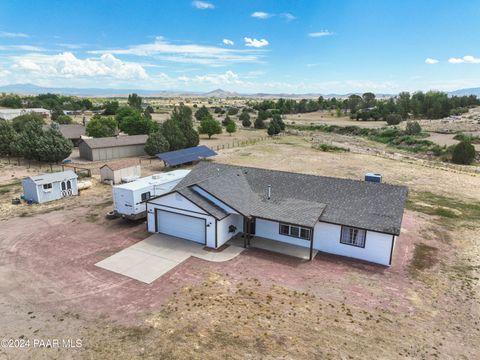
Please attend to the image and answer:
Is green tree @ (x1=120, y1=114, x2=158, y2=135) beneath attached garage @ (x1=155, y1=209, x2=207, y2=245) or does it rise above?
above

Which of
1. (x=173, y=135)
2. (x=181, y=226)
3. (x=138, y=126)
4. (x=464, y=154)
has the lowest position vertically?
(x=181, y=226)

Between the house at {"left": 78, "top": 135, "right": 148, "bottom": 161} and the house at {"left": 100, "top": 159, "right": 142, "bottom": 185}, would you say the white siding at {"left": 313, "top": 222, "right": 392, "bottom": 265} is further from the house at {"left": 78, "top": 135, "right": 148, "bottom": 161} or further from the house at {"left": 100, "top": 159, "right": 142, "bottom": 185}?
the house at {"left": 78, "top": 135, "right": 148, "bottom": 161}

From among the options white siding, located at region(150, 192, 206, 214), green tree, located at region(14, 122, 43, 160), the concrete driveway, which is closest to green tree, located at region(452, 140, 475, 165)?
the concrete driveway

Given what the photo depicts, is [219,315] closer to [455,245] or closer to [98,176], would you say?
[455,245]

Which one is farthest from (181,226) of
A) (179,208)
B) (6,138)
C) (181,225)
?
(6,138)

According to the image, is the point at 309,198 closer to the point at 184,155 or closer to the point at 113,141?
the point at 184,155
